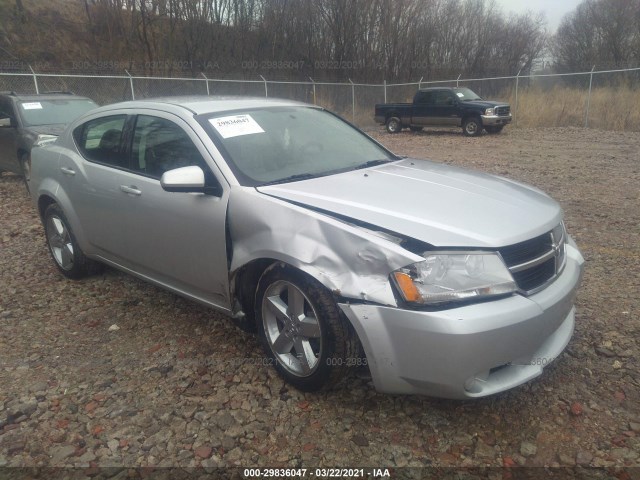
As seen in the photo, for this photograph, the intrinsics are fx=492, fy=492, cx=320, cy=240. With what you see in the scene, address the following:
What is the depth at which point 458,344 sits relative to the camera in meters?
2.12

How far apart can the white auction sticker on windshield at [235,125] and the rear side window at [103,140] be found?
0.90 meters

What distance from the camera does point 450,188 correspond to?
115 inches

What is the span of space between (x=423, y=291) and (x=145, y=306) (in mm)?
2624

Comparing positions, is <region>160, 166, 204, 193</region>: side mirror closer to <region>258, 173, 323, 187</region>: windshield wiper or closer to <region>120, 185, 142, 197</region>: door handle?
<region>258, 173, 323, 187</region>: windshield wiper

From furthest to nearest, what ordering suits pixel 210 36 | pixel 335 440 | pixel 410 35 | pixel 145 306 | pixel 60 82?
pixel 410 35 < pixel 210 36 < pixel 60 82 < pixel 145 306 < pixel 335 440

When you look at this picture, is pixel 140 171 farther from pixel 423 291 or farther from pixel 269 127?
pixel 423 291

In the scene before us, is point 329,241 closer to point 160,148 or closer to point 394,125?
point 160,148

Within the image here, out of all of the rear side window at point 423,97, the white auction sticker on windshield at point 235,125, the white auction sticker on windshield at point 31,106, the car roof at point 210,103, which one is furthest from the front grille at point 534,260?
the rear side window at point 423,97

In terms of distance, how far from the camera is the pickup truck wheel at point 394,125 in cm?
1930

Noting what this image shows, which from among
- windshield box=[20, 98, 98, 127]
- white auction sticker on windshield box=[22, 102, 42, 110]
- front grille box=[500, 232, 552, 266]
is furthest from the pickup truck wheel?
front grille box=[500, 232, 552, 266]

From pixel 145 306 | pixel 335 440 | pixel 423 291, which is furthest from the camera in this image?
pixel 145 306

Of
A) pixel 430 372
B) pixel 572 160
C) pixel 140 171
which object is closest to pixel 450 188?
pixel 430 372

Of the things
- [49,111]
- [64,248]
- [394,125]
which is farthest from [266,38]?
[64,248]

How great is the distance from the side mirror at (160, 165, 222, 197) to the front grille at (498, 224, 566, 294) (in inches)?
65.6
